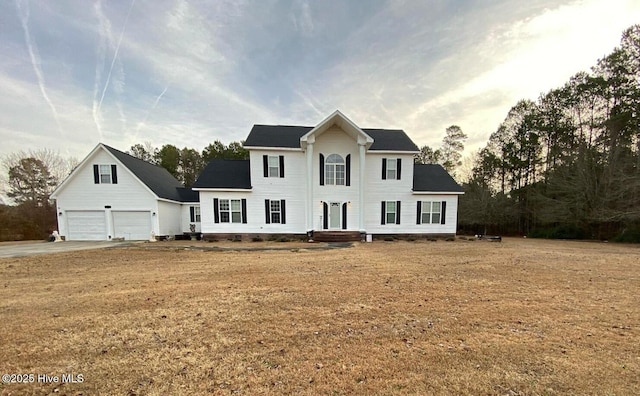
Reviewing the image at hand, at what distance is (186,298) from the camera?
512 cm

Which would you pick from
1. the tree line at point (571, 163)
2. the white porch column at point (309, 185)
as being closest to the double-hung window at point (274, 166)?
the white porch column at point (309, 185)

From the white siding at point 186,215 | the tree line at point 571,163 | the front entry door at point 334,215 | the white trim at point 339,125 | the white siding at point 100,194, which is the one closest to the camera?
the white trim at point 339,125

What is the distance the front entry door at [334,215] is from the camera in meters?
16.9

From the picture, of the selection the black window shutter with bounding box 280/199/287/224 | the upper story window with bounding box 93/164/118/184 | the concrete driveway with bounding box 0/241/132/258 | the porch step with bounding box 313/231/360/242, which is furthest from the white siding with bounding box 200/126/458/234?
the upper story window with bounding box 93/164/118/184

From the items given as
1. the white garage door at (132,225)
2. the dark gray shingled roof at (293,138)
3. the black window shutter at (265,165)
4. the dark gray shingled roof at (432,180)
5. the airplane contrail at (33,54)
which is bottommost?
the white garage door at (132,225)

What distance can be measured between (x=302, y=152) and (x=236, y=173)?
5.41m

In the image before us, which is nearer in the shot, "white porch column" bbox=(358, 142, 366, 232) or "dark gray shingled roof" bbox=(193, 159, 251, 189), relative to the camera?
"white porch column" bbox=(358, 142, 366, 232)

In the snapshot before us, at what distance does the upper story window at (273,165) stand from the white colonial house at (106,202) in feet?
25.9

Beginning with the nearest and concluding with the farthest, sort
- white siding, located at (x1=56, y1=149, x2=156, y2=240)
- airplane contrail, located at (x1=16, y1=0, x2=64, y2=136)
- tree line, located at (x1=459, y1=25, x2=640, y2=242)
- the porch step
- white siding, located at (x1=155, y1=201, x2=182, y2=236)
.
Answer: airplane contrail, located at (x1=16, y1=0, x2=64, y2=136)
the porch step
white siding, located at (x1=56, y1=149, x2=156, y2=240)
white siding, located at (x1=155, y1=201, x2=182, y2=236)
tree line, located at (x1=459, y1=25, x2=640, y2=242)

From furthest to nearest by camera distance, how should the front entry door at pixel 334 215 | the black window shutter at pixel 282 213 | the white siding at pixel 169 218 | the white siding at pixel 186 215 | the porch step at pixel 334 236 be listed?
1. the white siding at pixel 186 215
2. the white siding at pixel 169 218
3. the front entry door at pixel 334 215
4. the black window shutter at pixel 282 213
5. the porch step at pixel 334 236

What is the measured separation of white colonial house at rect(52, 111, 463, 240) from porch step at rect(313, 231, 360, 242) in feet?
0.22

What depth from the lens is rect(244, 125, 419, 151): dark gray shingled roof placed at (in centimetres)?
1688

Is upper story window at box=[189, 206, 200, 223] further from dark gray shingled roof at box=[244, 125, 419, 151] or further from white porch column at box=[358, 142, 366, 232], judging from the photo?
white porch column at box=[358, 142, 366, 232]

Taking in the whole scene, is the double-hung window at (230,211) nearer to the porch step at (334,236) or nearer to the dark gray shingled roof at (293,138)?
the dark gray shingled roof at (293,138)
